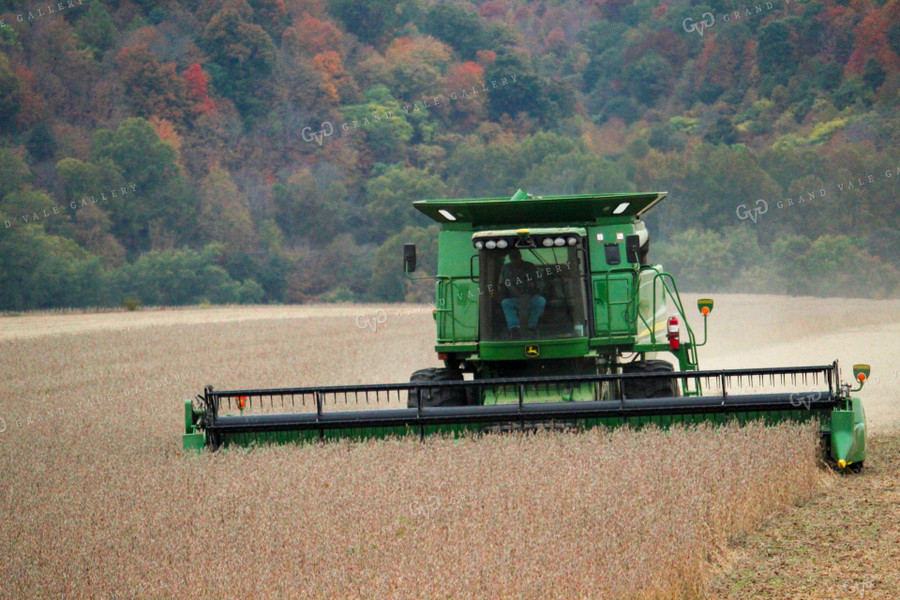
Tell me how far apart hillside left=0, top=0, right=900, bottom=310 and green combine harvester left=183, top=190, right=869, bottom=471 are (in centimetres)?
3985

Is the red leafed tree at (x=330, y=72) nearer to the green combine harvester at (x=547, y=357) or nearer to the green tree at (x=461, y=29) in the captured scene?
the green tree at (x=461, y=29)

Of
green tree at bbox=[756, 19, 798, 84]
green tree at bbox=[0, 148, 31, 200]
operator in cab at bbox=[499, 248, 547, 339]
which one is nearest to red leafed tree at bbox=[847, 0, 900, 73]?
green tree at bbox=[756, 19, 798, 84]

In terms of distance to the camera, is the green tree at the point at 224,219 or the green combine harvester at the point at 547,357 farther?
the green tree at the point at 224,219

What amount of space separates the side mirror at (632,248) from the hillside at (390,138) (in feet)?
131

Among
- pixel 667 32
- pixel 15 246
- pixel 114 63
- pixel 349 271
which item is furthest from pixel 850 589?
pixel 667 32

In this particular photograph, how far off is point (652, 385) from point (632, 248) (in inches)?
54.5

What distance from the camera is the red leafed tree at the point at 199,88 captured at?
71919 mm

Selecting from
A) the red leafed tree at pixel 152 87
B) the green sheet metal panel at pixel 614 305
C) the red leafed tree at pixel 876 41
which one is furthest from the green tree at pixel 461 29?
the green sheet metal panel at pixel 614 305

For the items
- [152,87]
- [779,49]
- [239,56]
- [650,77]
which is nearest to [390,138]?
[239,56]

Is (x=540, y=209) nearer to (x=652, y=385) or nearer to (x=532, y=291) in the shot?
(x=532, y=291)

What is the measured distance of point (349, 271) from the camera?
6397cm

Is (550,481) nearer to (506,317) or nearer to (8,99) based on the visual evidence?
(506,317)

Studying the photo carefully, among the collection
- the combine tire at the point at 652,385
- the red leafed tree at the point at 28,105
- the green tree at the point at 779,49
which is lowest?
the combine tire at the point at 652,385

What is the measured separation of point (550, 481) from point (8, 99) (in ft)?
223
